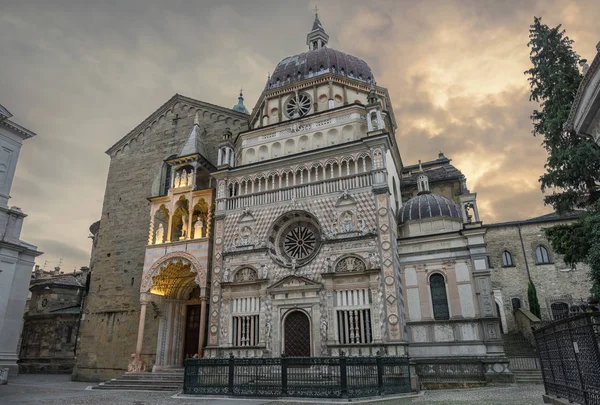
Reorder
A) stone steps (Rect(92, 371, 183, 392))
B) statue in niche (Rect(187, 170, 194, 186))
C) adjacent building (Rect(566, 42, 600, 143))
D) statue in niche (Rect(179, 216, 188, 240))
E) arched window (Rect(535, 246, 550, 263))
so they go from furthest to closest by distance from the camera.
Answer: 1. arched window (Rect(535, 246, 550, 263))
2. statue in niche (Rect(187, 170, 194, 186))
3. statue in niche (Rect(179, 216, 188, 240))
4. stone steps (Rect(92, 371, 183, 392))
5. adjacent building (Rect(566, 42, 600, 143))

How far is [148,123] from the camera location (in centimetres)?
3238

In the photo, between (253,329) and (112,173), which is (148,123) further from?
(253,329)

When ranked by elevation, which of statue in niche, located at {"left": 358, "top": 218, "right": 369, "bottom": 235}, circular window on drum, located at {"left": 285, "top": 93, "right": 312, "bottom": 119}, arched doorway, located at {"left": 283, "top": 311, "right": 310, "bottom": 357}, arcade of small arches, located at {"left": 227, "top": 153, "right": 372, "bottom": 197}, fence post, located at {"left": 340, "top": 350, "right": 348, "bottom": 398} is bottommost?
fence post, located at {"left": 340, "top": 350, "right": 348, "bottom": 398}

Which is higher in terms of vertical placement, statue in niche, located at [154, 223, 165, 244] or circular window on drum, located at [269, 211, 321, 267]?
statue in niche, located at [154, 223, 165, 244]

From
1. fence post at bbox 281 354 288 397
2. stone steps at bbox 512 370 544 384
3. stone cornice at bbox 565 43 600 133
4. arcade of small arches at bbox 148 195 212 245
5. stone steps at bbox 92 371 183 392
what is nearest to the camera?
stone cornice at bbox 565 43 600 133

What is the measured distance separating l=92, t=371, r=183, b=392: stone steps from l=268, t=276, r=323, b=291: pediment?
658 cm

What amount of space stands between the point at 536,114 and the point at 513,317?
1852 cm

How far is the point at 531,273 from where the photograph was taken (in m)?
30.6

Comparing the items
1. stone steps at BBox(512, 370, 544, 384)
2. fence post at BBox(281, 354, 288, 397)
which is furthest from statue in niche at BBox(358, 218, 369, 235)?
stone steps at BBox(512, 370, 544, 384)

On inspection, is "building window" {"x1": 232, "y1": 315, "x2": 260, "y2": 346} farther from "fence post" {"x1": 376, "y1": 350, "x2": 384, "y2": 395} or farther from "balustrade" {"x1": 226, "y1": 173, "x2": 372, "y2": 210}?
"fence post" {"x1": 376, "y1": 350, "x2": 384, "y2": 395}

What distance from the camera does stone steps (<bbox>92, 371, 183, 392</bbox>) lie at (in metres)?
19.7

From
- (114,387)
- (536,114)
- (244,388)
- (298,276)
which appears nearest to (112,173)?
(114,387)

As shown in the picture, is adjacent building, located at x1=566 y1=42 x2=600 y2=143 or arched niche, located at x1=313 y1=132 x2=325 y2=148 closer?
adjacent building, located at x1=566 y1=42 x2=600 y2=143

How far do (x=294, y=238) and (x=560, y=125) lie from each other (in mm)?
13217
